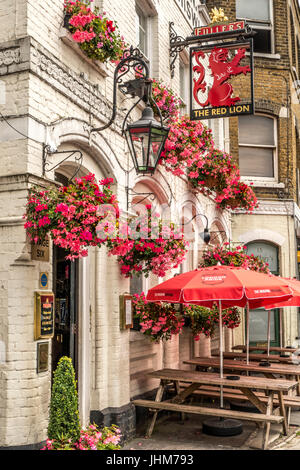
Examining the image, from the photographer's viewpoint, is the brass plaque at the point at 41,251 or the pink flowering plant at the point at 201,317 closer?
the brass plaque at the point at 41,251

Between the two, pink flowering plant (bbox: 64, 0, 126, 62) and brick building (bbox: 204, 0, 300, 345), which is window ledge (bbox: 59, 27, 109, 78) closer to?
pink flowering plant (bbox: 64, 0, 126, 62)

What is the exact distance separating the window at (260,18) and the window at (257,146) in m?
2.13

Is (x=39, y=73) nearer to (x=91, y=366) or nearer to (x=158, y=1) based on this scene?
(x=91, y=366)

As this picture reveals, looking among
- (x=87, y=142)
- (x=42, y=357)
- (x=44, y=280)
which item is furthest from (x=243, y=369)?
(x=87, y=142)

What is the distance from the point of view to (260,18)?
Answer: 16516 millimetres

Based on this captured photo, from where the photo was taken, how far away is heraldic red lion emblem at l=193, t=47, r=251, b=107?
9367mm

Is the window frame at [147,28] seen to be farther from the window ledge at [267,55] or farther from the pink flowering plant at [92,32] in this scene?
the window ledge at [267,55]

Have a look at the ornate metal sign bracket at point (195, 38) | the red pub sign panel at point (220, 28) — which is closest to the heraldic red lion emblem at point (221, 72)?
the ornate metal sign bracket at point (195, 38)

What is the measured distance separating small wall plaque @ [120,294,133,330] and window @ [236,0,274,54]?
10.8 metres

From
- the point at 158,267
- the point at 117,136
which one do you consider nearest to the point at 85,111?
the point at 117,136

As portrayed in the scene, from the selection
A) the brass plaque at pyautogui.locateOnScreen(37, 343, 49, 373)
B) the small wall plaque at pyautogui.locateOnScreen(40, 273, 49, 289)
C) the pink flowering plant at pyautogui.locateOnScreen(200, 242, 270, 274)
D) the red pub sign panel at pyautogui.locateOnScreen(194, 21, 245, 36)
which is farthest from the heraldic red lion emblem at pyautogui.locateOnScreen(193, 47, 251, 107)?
the brass plaque at pyautogui.locateOnScreen(37, 343, 49, 373)

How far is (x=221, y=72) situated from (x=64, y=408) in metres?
6.63

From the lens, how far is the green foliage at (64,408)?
5578 millimetres

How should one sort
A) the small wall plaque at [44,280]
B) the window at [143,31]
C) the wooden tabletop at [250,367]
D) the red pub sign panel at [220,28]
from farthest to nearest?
the window at [143,31] → the red pub sign panel at [220,28] → the wooden tabletop at [250,367] → the small wall plaque at [44,280]
